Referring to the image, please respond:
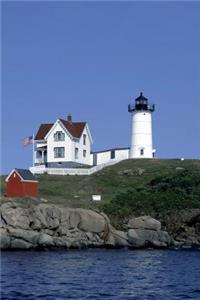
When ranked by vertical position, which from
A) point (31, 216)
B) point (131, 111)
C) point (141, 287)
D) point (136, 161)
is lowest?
point (141, 287)

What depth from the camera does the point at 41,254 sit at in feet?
155

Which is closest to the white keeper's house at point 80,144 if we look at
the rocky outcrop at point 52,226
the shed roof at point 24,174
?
the shed roof at point 24,174

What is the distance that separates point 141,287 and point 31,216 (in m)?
25.4

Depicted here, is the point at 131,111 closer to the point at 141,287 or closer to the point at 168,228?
the point at 168,228

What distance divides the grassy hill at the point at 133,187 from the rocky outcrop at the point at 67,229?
4566 mm

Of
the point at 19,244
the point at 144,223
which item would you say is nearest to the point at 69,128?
the point at 144,223

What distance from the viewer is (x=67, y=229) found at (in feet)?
181

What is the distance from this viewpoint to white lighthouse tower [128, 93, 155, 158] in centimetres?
9381

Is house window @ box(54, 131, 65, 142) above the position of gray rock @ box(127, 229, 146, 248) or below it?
above

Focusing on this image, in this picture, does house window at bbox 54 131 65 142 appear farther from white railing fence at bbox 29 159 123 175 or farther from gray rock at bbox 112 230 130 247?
gray rock at bbox 112 230 130 247

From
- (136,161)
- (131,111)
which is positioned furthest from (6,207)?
(131,111)

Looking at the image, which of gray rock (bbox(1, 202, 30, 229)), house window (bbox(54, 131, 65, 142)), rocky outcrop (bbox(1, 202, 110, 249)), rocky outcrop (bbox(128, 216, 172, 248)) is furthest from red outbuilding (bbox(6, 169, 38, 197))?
house window (bbox(54, 131, 65, 142))

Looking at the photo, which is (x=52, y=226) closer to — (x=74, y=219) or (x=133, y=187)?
(x=74, y=219)

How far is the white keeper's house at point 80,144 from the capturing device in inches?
3652
